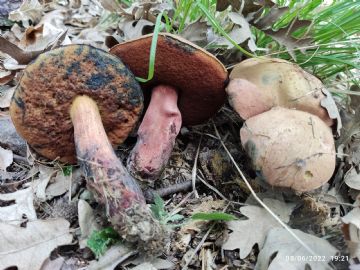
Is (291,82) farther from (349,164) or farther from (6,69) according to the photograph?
(6,69)

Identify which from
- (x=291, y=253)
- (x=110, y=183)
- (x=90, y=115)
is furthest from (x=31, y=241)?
(x=291, y=253)

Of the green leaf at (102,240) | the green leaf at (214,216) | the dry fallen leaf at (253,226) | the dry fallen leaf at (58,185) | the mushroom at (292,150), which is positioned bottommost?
the dry fallen leaf at (58,185)

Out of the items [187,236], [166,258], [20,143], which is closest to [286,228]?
[187,236]

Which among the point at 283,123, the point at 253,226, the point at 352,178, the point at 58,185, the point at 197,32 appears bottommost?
the point at 58,185

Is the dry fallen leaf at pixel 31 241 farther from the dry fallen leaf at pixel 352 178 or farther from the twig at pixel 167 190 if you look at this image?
the dry fallen leaf at pixel 352 178

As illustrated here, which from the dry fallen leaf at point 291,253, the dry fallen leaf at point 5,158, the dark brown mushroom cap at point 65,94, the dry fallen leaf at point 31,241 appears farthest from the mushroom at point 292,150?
the dry fallen leaf at point 5,158

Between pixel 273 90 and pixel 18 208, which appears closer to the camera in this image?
pixel 18 208

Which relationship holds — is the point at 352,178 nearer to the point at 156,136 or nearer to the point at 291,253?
the point at 291,253
